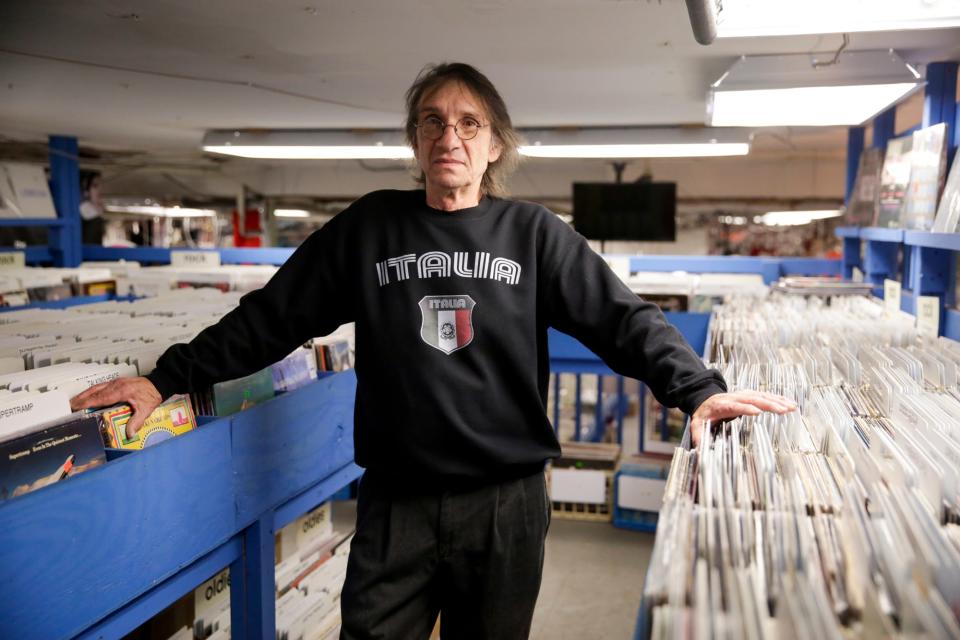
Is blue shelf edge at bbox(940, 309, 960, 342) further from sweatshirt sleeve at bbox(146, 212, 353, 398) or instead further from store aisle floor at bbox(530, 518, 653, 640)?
sweatshirt sleeve at bbox(146, 212, 353, 398)

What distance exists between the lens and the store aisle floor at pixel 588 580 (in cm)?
384

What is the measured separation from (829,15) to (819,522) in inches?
42.4

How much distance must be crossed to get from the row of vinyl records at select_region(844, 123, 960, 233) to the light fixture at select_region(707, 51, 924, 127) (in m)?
0.25

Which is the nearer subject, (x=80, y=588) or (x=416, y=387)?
(x=80, y=588)

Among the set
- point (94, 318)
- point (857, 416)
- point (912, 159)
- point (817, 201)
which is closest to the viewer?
point (857, 416)

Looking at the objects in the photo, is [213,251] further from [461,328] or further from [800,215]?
[800,215]

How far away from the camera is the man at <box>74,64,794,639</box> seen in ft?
5.74

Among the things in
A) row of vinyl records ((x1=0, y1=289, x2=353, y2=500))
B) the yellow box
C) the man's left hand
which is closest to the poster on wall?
row of vinyl records ((x1=0, y1=289, x2=353, y2=500))

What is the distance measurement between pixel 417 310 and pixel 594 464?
363cm

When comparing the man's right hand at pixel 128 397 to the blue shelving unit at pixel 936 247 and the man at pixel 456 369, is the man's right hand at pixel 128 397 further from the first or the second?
the blue shelving unit at pixel 936 247

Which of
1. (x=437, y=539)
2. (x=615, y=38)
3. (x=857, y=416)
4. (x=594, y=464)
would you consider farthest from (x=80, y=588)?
(x=594, y=464)

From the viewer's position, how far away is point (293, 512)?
251 cm

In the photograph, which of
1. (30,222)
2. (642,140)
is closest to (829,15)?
(642,140)

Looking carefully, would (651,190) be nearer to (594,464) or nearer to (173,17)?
(594,464)
